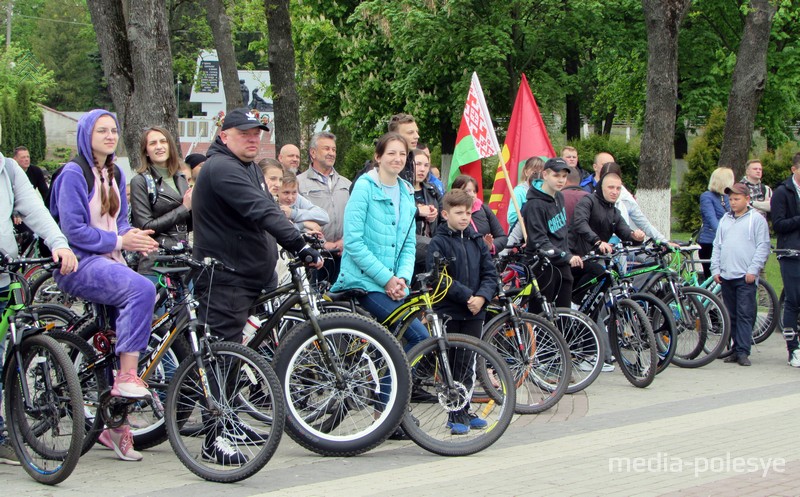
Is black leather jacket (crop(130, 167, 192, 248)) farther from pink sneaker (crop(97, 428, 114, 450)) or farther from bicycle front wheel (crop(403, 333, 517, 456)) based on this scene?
bicycle front wheel (crop(403, 333, 517, 456))

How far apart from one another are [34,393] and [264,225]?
159 cm

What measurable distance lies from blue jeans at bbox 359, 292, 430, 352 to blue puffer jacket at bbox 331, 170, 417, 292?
0.21 feet

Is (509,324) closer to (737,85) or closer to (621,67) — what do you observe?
(737,85)

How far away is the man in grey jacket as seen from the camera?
603cm

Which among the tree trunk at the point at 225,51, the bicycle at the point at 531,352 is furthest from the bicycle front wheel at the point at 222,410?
the tree trunk at the point at 225,51

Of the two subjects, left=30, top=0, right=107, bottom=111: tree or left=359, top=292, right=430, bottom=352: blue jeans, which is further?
left=30, top=0, right=107, bottom=111: tree

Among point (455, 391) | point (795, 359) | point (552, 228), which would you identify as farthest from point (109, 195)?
point (795, 359)

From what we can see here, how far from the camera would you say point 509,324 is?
802cm

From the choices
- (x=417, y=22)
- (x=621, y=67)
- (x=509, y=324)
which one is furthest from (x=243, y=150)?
(x=621, y=67)

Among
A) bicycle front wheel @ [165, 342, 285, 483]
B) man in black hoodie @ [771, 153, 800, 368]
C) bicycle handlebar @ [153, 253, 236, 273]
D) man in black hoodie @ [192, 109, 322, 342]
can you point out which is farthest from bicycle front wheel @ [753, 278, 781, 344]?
bicycle front wheel @ [165, 342, 285, 483]

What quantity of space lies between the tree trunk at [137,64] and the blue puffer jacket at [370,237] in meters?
4.29

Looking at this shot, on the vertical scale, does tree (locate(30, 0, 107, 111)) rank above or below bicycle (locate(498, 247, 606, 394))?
above

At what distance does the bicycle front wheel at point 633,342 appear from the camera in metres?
9.18

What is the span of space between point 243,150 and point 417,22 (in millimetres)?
23886
